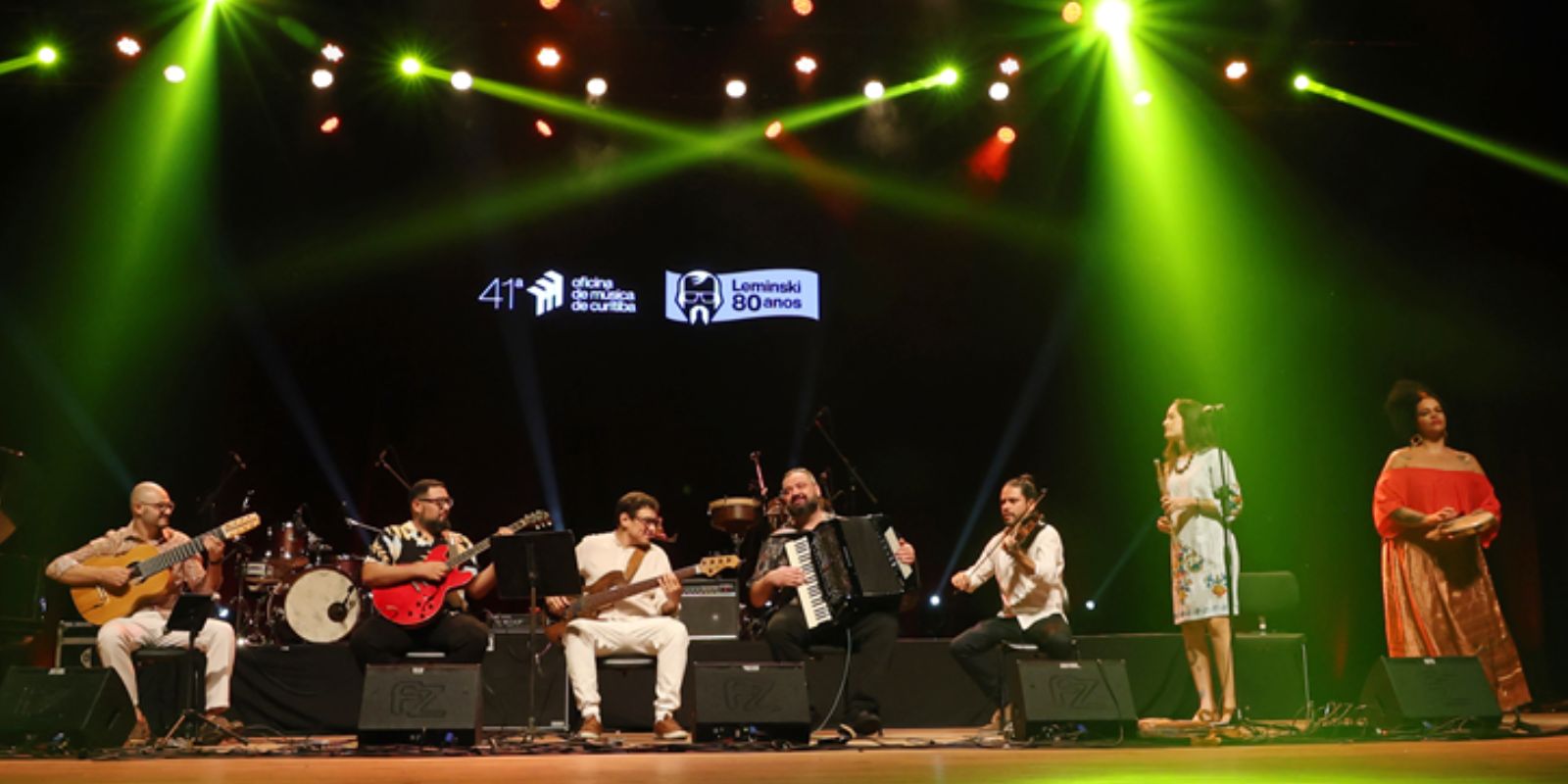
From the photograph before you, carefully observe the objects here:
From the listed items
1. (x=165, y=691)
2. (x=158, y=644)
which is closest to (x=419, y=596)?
(x=158, y=644)

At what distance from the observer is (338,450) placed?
10.5m

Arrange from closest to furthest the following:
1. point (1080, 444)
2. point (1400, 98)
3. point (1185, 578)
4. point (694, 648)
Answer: point (1185, 578), point (694, 648), point (1400, 98), point (1080, 444)

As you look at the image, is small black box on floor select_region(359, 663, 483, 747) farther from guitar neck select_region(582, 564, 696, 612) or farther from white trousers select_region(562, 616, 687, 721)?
guitar neck select_region(582, 564, 696, 612)

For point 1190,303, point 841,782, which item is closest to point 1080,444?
point 1190,303

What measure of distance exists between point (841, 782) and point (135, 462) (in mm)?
7948

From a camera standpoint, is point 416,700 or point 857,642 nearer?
point 416,700

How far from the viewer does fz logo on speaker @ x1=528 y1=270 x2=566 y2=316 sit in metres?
10.7

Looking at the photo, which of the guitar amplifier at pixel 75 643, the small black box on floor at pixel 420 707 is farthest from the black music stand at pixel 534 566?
the guitar amplifier at pixel 75 643

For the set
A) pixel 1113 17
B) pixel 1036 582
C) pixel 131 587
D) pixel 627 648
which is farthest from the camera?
pixel 1113 17

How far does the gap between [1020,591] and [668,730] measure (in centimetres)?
196

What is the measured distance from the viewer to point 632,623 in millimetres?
6730

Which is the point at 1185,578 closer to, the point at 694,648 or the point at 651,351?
the point at 694,648

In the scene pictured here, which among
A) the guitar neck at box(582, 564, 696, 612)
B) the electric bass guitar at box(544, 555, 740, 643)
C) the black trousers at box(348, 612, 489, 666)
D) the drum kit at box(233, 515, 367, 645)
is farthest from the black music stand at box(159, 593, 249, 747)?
the drum kit at box(233, 515, 367, 645)

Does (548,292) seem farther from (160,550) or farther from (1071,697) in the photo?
(1071,697)
